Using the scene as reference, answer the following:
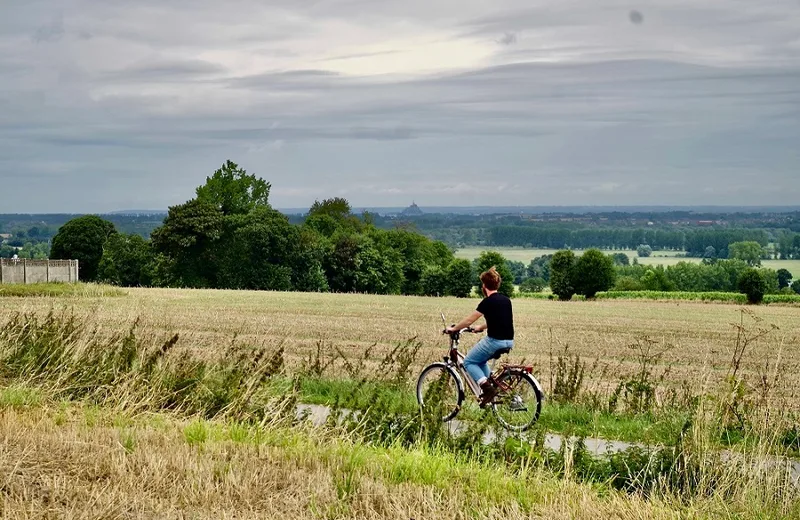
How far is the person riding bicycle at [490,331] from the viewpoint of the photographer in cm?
1259

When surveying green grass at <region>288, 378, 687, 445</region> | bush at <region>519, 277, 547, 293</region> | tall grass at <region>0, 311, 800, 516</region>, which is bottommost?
bush at <region>519, 277, 547, 293</region>

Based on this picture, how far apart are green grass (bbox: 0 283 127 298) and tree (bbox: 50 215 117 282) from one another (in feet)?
210

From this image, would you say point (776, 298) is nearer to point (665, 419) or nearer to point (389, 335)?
point (389, 335)

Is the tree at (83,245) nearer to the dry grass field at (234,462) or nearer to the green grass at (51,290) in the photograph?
the green grass at (51,290)

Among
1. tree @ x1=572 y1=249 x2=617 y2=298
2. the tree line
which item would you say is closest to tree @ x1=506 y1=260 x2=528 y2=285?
the tree line

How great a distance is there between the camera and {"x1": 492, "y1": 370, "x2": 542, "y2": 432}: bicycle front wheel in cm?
1250

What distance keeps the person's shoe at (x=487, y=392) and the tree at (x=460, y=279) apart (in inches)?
3809

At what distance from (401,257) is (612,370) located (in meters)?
95.5

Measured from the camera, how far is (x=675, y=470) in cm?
882

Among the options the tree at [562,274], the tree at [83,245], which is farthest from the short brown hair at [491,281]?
the tree at [83,245]

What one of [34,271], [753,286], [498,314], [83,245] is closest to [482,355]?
[498,314]

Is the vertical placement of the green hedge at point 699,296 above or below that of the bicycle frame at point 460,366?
below

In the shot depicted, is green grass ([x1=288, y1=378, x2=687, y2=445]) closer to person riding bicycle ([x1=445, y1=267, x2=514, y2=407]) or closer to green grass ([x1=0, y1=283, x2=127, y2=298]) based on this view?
person riding bicycle ([x1=445, y1=267, x2=514, y2=407])

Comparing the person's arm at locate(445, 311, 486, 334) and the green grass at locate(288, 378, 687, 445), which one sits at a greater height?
the person's arm at locate(445, 311, 486, 334)
